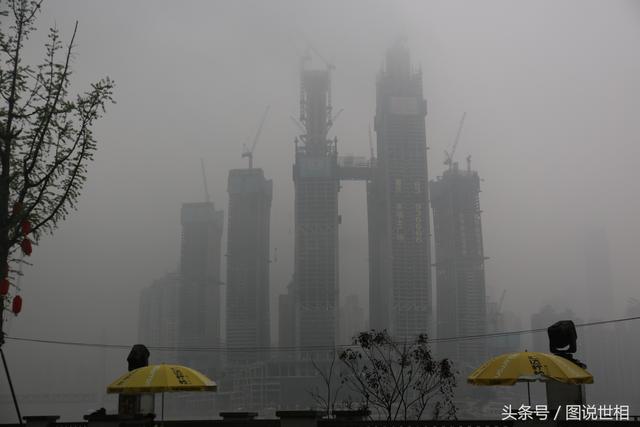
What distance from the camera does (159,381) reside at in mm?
13031

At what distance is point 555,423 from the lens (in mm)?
12523

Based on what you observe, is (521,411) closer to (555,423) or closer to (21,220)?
(555,423)

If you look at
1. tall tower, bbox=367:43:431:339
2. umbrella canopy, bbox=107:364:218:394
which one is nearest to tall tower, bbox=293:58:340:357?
tall tower, bbox=367:43:431:339

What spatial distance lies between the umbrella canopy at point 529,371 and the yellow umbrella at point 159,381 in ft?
18.3

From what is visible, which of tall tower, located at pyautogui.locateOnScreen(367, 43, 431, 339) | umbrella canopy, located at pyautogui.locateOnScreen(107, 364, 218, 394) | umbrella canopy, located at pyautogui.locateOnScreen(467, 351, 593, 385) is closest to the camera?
umbrella canopy, located at pyautogui.locateOnScreen(467, 351, 593, 385)

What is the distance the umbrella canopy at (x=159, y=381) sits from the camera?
13.0m

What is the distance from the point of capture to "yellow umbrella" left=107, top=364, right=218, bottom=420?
42.5ft

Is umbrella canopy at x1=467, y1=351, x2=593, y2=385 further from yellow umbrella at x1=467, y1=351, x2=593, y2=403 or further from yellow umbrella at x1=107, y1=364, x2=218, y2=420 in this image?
yellow umbrella at x1=107, y1=364, x2=218, y2=420

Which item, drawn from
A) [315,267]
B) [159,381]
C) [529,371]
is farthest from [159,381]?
[315,267]

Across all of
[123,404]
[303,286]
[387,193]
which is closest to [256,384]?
[303,286]

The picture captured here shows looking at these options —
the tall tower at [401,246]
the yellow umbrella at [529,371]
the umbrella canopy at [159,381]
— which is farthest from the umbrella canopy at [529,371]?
the tall tower at [401,246]

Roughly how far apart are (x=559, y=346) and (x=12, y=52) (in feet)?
47.0

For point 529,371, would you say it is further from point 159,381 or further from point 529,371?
point 159,381

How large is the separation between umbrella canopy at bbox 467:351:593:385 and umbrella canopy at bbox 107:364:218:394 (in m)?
5.57
